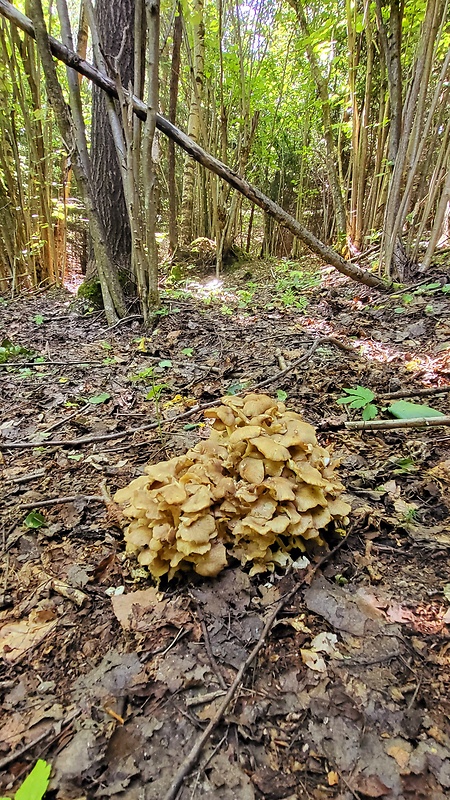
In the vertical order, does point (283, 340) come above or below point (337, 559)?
above

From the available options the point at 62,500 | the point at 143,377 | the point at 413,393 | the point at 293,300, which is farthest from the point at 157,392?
the point at 293,300

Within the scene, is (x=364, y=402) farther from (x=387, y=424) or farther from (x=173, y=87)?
(x=173, y=87)

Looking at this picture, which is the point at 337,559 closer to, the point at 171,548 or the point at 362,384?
the point at 171,548

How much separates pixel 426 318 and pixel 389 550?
281 centimetres

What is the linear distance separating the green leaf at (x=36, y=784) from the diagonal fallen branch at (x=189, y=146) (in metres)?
4.32

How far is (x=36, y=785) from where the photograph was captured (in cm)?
87

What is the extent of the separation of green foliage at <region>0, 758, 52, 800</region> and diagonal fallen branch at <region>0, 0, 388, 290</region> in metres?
4.32

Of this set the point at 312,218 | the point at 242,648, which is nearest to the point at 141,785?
the point at 242,648

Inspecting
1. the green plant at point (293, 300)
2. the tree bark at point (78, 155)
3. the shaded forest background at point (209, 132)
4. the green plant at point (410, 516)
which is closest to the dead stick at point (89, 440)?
→ the green plant at point (410, 516)

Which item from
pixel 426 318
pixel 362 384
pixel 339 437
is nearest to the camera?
pixel 339 437

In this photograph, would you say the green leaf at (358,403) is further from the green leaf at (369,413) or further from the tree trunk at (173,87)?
the tree trunk at (173,87)

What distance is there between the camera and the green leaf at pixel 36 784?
858 millimetres

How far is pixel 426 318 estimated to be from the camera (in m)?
3.71

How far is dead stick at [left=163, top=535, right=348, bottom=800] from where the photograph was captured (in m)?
0.94
